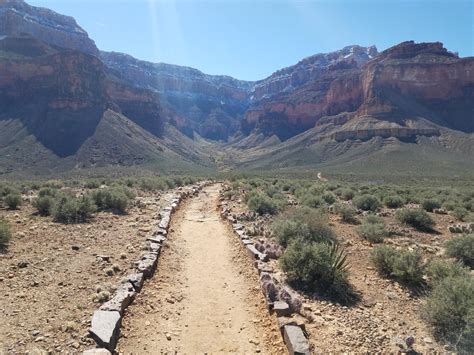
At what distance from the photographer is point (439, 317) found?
6180 millimetres

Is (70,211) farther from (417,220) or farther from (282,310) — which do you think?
(417,220)

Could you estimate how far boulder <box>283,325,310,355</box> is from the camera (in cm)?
543

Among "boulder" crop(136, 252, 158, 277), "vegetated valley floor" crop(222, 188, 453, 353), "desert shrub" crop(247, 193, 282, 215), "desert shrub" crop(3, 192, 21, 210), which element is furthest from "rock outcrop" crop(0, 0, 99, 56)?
"vegetated valley floor" crop(222, 188, 453, 353)

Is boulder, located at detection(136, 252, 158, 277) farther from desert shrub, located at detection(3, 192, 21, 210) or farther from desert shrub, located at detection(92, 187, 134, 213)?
desert shrub, located at detection(3, 192, 21, 210)

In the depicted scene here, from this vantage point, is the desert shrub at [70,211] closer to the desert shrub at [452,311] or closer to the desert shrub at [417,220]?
the desert shrub at [452,311]

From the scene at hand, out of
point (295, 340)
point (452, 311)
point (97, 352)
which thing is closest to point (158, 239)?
point (97, 352)

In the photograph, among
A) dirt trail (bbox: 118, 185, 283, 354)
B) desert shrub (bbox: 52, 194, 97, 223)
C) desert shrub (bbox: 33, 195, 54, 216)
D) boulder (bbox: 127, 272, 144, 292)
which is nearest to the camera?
dirt trail (bbox: 118, 185, 283, 354)

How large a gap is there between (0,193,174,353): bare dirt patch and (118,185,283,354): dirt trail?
2.77 feet

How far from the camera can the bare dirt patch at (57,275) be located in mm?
5664

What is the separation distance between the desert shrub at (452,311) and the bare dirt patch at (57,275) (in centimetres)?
568

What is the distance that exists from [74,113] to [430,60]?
3974 inches

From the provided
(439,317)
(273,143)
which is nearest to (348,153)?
(273,143)

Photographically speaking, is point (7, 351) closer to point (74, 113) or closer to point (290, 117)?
point (74, 113)

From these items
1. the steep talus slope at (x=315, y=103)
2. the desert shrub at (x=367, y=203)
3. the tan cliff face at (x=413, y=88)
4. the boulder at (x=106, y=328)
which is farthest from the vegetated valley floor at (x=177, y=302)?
the steep talus slope at (x=315, y=103)
